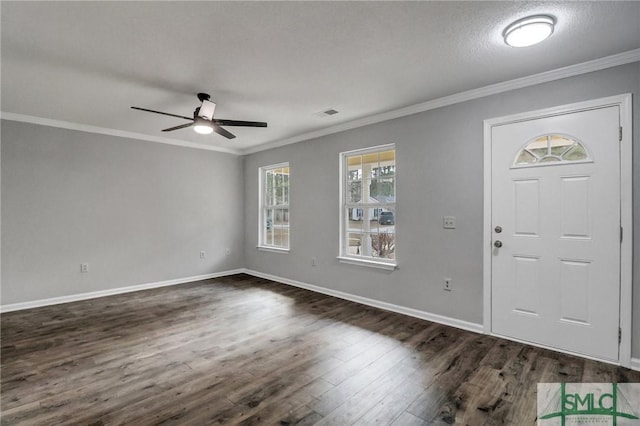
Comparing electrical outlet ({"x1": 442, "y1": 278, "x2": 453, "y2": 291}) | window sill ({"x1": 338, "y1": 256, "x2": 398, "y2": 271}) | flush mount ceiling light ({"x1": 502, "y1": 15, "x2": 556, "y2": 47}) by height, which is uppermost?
Answer: flush mount ceiling light ({"x1": 502, "y1": 15, "x2": 556, "y2": 47})

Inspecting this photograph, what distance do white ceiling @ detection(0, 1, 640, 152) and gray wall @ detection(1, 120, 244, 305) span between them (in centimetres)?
88

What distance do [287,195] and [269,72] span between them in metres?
3.04

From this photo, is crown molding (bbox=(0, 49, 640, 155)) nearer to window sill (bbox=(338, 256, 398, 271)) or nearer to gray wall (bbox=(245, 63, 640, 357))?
gray wall (bbox=(245, 63, 640, 357))

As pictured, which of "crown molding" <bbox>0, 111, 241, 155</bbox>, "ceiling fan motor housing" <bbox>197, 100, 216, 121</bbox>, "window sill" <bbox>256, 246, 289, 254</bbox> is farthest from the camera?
"window sill" <bbox>256, 246, 289, 254</bbox>

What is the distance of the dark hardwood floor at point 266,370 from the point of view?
1.93 m

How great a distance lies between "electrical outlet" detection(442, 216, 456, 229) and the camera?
11.2ft

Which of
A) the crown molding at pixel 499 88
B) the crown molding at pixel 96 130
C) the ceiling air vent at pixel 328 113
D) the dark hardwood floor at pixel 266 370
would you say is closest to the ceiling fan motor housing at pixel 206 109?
the ceiling air vent at pixel 328 113

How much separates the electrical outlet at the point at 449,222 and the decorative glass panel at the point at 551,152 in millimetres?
815

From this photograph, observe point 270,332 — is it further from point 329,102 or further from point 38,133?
point 38,133

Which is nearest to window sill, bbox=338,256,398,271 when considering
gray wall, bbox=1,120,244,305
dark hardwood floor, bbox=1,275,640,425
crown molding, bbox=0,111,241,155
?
dark hardwood floor, bbox=1,275,640,425

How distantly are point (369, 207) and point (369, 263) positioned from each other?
0.80 metres

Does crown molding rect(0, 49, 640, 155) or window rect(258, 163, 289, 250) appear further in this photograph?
window rect(258, 163, 289, 250)

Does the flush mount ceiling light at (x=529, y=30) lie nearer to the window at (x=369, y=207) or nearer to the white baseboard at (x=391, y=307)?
the window at (x=369, y=207)

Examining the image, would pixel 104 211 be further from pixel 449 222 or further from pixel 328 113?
pixel 449 222
